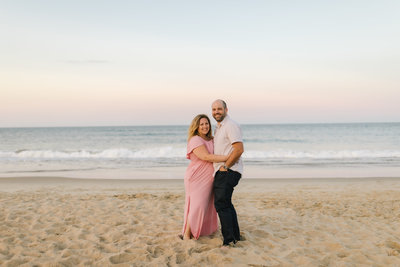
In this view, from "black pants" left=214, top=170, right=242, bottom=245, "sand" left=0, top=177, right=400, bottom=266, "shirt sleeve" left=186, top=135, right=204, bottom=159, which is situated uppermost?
"shirt sleeve" left=186, top=135, right=204, bottom=159

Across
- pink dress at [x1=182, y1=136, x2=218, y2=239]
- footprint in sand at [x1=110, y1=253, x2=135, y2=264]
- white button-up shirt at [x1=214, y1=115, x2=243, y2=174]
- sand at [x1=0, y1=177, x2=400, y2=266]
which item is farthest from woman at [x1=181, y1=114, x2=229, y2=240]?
footprint in sand at [x1=110, y1=253, x2=135, y2=264]

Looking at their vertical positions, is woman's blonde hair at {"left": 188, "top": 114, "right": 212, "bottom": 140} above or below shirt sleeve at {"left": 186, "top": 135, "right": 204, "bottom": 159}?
above

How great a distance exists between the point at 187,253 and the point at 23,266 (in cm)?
190

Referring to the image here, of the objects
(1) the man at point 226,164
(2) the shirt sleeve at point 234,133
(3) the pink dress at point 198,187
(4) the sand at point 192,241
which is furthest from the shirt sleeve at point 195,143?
(4) the sand at point 192,241

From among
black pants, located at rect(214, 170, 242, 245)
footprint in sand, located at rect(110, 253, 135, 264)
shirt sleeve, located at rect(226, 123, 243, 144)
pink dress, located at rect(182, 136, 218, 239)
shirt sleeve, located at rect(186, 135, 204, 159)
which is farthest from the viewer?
pink dress, located at rect(182, 136, 218, 239)

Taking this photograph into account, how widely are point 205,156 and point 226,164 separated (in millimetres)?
321

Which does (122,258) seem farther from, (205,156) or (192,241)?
(205,156)

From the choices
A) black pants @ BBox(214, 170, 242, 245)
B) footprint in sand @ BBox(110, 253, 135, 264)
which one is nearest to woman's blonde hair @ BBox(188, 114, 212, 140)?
black pants @ BBox(214, 170, 242, 245)

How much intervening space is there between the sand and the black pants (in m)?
0.24

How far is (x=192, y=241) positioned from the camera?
4547mm

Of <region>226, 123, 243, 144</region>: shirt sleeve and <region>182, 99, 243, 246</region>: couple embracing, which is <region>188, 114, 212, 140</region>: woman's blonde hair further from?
<region>226, 123, 243, 144</region>: shirt sleeve

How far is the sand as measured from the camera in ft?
13.3

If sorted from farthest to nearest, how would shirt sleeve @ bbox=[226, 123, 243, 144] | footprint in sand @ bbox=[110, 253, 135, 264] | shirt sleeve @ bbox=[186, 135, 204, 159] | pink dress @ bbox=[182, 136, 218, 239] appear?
1. pink dress @ bbox=[182, 136, 218, 239]
2. shirt sleeve @ bbox=[186, 135, 204, 159]
3. shirt sleeve @ bbox=[226, 123, 243, 144]
4. footprint in sand @ bbox=[110, 253, 135, 264]

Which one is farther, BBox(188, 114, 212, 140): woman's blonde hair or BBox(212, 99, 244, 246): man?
BBox(188, 114, 212, 140): woman's blonde hair
